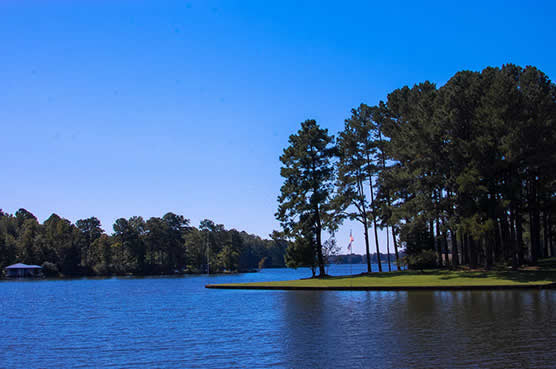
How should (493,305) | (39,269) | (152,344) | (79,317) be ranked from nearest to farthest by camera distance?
(152,344) < (493,305) < (79,317) < (39,269)

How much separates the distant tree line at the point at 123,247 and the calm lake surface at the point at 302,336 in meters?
96.8

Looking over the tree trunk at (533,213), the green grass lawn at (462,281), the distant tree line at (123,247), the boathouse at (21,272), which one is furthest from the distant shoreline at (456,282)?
the boathouse at (21,272)

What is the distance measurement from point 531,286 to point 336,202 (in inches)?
949

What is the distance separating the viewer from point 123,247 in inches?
5458

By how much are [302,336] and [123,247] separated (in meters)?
130

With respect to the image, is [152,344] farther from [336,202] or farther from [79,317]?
[336,202]

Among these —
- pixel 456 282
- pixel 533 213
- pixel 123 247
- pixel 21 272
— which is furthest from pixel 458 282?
pixel 123 247

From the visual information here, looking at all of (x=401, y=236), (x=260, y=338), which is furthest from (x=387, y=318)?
(x=401, y=236)

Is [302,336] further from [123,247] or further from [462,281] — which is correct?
[123,247]

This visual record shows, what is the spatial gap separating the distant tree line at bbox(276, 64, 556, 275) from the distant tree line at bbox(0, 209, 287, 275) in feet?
221

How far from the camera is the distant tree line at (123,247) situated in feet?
421

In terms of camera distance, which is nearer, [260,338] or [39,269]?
[260,338]

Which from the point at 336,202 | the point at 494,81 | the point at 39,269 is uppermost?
the point at 494,81

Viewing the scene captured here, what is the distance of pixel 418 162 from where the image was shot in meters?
45.7
